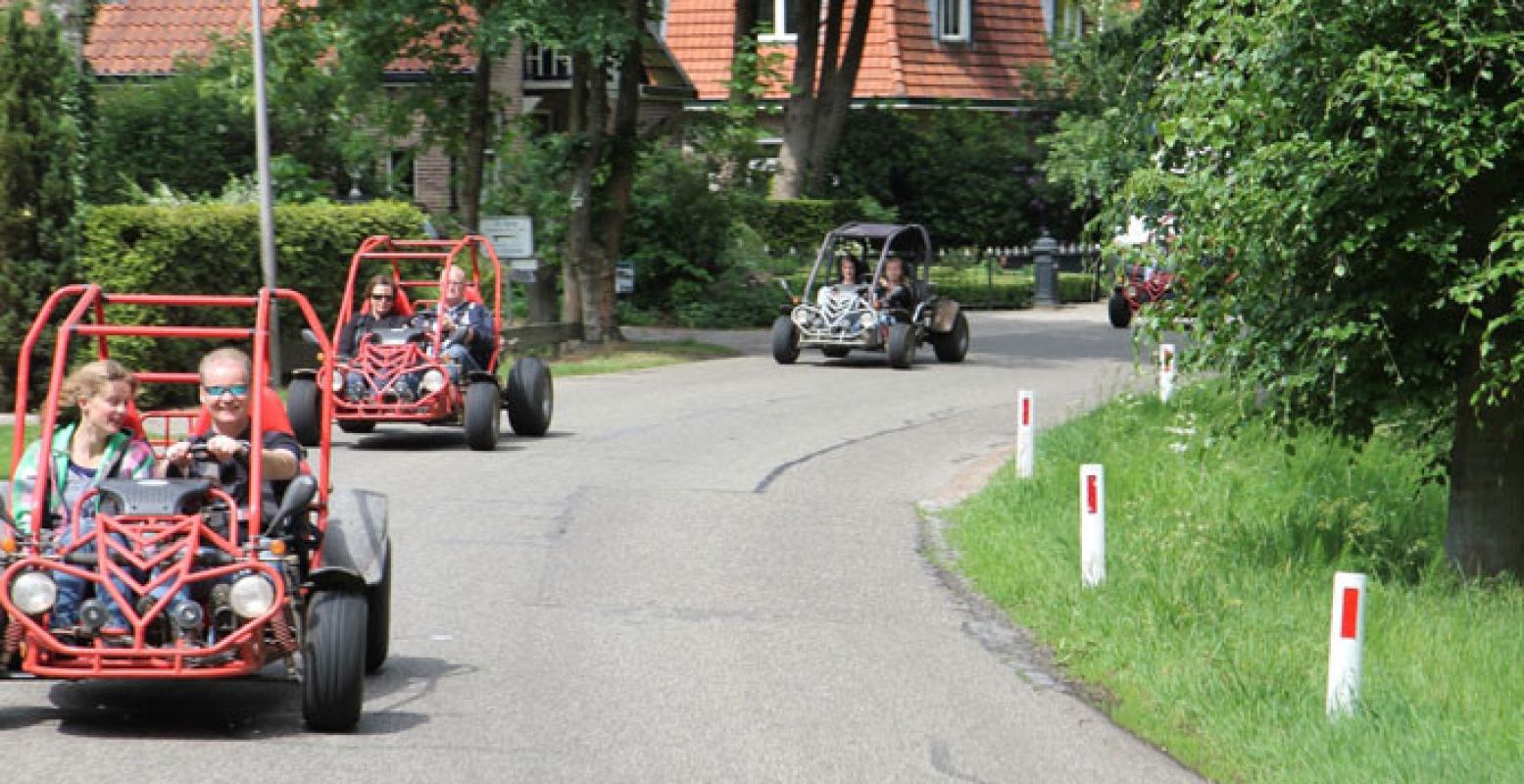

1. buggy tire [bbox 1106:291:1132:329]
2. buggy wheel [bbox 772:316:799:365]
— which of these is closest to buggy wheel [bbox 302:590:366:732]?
buggy wheel [bbox 772:316:799:365]

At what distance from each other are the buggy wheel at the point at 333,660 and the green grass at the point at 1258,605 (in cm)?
294

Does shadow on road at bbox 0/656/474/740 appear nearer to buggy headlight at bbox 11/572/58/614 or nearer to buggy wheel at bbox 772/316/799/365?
buggy headlight at bbox 11/572/58/614

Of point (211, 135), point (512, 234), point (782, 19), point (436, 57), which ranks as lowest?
point (512, 234)

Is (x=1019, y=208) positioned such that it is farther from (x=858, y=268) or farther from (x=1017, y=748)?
(x=1017, y=748)

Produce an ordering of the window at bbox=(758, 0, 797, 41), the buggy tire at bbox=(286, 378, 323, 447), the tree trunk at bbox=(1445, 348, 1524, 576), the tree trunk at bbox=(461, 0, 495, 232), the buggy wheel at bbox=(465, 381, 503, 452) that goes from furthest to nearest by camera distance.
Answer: the window at bbox=(758, 0, 797, 41)
the tree trunk at bbox=(461, 0, 495, 232)
the buggy wheel at bbox=(465, 381, 503, 452)
the buggy tire at bbox=(286, 378, 323, 447)
the tree trunk at bbox=(1445, 348, 1524, 576)

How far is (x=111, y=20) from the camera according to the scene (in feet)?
Result: 135

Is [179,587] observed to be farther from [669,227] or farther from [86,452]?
[669,227]

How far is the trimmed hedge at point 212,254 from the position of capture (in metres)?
21.1

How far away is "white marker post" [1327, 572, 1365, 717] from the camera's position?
8312mm

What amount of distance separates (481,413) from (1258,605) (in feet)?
27.1

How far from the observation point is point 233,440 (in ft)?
28.5

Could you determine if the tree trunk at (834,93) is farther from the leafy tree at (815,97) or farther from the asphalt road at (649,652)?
the asphalt road at (649,652)

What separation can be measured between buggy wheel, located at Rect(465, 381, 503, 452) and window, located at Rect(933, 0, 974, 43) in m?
32.5

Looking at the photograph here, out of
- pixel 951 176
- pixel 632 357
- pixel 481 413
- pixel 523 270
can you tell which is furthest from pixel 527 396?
pixel 951 176
